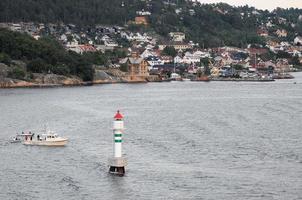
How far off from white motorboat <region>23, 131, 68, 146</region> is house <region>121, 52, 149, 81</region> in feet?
144

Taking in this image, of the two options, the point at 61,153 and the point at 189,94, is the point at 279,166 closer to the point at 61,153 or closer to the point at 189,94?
the point at 61,153

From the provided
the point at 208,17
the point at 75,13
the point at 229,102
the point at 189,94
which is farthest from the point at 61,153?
the point at 208,17

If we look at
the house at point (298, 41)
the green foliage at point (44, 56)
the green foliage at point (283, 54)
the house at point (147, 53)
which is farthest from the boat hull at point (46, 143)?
the house at point (298, 41)

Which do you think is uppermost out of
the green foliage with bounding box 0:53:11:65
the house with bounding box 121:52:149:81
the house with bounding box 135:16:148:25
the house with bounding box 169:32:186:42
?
the house with bounding box 135:16:148:25

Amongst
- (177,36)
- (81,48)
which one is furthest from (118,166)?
(177,36)

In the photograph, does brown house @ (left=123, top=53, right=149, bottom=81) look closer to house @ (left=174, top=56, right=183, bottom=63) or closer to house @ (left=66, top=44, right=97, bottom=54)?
house @ (left=66, top=44, right=97, bottom=54)

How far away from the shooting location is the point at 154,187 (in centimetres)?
1858

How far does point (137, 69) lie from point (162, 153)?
48370mm

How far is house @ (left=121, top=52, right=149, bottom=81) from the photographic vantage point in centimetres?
6988

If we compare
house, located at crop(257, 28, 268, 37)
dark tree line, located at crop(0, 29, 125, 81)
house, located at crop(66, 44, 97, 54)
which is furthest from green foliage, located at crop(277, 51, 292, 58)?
dark tree line, located at crop(0, 29, 125, 81)

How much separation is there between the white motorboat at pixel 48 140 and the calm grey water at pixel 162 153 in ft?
1.02

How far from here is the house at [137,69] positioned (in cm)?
6988

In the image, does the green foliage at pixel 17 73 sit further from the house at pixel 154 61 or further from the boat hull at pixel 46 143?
the boat hull at pixel 46 143

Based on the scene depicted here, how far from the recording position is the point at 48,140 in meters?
25.1
